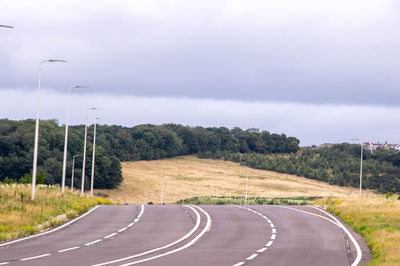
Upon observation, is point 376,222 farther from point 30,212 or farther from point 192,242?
point 30,212

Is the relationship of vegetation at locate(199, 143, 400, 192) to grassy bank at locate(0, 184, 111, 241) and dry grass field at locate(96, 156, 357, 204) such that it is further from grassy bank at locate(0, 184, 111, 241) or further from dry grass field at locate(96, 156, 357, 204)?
grassy bank at locate(0, 184, 111, 241)

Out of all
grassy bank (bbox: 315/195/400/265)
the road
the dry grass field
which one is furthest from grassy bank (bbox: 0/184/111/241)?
the dry grass field

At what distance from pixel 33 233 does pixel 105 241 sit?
429 centimetres

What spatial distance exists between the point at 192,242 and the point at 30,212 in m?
10.5

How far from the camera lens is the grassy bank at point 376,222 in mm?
21719

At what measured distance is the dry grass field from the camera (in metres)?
140

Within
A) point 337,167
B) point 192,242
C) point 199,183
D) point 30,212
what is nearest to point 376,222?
point 192,242

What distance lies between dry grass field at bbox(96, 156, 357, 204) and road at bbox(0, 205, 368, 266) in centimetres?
9581

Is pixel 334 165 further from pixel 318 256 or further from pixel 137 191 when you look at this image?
pixel 318 256

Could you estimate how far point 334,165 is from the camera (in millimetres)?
188125

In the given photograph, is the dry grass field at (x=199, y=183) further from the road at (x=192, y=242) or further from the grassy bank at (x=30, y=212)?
the road at (x=192, y=242)

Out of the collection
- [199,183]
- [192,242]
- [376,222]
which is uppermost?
[376,222]

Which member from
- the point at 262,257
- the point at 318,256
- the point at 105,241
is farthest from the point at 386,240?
the point at 105,241

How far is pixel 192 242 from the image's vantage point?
25.5m
